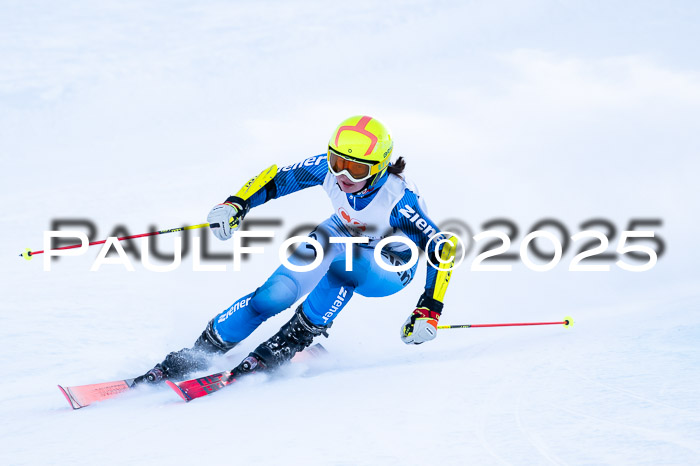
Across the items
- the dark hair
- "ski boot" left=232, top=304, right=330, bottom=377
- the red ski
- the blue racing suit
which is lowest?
the red ski

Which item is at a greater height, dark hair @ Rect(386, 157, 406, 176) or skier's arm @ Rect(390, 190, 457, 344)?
dark hair @ Rect(386, 157, 406, 176)

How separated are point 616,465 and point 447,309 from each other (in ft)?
11.9

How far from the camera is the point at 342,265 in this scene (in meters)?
4.13

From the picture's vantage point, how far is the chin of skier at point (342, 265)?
390 cm

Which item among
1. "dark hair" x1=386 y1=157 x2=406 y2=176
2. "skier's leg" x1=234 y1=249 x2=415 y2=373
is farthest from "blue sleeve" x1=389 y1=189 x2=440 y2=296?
"skier's leg" x1=234 y1=249 x2=415 y2=373

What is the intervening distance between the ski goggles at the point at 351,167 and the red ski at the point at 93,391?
1.63 metres

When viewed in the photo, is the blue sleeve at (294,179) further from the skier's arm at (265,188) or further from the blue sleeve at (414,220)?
the blue sleeve at (414,220)

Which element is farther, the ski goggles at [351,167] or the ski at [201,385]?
the ski goggles at [351,167]

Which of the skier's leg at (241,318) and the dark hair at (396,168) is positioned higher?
the dark hair at (396,168)

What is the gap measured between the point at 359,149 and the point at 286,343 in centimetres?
123

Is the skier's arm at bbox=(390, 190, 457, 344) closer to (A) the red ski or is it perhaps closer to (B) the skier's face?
(B) the skier's face

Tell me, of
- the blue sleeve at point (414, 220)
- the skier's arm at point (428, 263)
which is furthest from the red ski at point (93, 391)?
the blue sleeve at point (414, 220)

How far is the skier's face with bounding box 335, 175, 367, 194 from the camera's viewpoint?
12.9 ft

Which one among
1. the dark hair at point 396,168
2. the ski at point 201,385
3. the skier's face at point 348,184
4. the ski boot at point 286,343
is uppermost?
the dark hair at point 396,168
